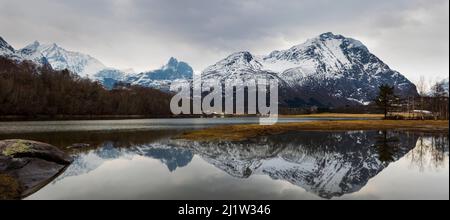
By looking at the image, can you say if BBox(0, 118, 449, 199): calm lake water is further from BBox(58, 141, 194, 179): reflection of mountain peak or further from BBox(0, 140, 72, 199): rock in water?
BBox(0, 140, 72, 199): rock in water

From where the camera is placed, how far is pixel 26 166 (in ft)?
82.7

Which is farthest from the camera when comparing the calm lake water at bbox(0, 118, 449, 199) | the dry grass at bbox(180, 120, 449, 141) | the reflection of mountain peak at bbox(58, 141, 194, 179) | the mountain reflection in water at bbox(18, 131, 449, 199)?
the dry grass at bbox(180, 120, 449, 141)

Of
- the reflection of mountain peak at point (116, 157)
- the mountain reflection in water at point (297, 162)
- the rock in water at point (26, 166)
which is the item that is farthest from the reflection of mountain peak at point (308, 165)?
the rock in water at point (26, 166)

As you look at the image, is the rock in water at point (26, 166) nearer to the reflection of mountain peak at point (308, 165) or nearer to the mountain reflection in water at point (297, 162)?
the mountain reflection in water at point (297, 162)

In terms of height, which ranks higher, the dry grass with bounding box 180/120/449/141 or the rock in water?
the rock in water

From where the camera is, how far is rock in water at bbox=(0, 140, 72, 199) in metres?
20.3

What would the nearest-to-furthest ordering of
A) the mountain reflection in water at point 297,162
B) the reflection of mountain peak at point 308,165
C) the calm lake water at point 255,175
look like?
the calm lake water at point 255,175 → the reflection of mountain peak at point 308,165 → the mountain reflection in water at point 297,162

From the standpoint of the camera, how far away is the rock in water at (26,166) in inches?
798

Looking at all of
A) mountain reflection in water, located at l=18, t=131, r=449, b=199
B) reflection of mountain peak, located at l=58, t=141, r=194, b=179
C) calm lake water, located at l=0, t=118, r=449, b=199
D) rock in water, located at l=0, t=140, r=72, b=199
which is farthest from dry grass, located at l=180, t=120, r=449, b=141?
rock in water, located at l=0, t=140, r=72, b=199

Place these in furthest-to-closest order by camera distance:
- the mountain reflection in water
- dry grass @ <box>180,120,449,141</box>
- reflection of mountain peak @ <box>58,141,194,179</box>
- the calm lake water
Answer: dry grass @ <box>180,120,449,141</box>, reflection of mountain peak @ <box>58,141,194,179</box>, the mountain reflection in water, the calm lake water
